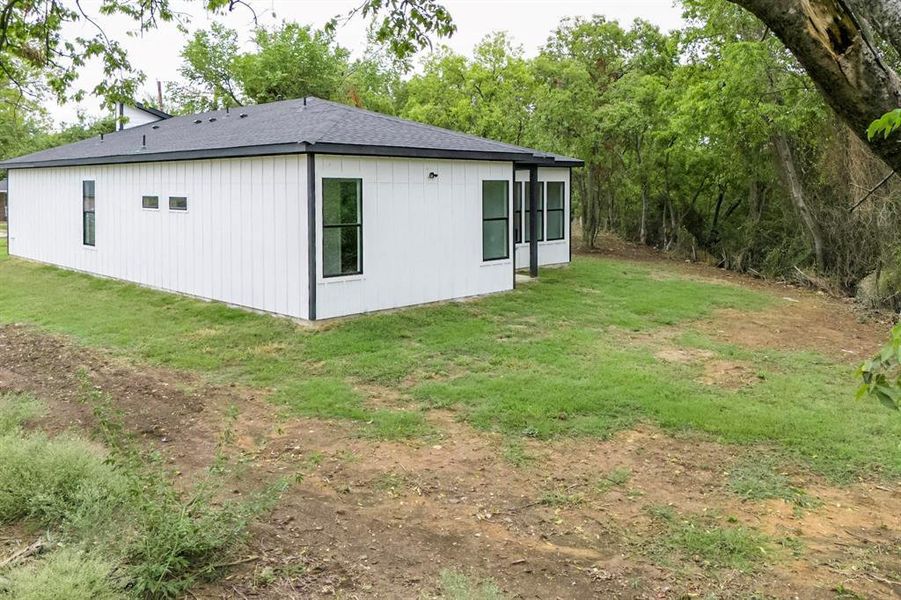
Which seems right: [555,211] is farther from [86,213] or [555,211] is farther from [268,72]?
[268,72]

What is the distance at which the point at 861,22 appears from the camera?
7.85 ft

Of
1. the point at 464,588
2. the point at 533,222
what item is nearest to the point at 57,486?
the point at 464,588

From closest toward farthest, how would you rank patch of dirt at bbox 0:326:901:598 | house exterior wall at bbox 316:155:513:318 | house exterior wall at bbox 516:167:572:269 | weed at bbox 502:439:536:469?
patch of dirt at bbox 0:326:901:598, weed at bbox 502:439:536:469, house exterior wall at bbox 316:155:513:318, house exterior wall at bbox 516:167:572:269

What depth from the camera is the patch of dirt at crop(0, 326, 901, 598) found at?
3504 millimetres

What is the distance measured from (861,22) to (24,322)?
36.0 ft

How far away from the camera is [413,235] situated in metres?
10.7

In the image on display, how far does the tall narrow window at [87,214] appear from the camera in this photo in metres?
14.5

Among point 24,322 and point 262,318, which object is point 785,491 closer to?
point 262,318

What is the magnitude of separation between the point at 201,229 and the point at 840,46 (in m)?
10.3

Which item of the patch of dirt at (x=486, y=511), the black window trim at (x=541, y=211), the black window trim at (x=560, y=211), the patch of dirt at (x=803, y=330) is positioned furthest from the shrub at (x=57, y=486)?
the black window trim at (x=560, y=211)

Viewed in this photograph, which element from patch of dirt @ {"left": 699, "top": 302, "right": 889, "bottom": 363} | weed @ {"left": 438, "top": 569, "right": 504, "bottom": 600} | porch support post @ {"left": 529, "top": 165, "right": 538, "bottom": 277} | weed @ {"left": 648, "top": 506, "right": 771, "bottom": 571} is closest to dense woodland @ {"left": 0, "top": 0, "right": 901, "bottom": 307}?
patch of dirt @ {"left": 699, "top": 302, "right": 889, "bottom": 363}

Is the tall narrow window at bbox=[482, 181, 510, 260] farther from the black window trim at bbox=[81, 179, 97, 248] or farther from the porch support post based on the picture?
the black window trim at bbox=[81, 179, 97, 248]

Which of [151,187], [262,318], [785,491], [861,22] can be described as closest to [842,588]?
[785,491]

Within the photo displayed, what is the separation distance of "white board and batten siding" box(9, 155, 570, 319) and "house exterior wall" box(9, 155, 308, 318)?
19 millimetres
